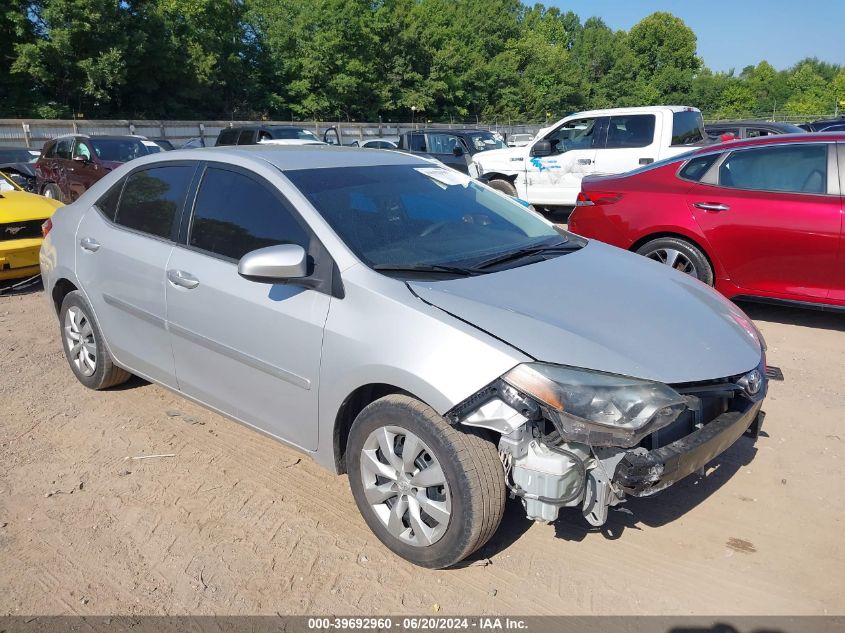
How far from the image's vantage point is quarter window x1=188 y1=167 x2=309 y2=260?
10.8ft

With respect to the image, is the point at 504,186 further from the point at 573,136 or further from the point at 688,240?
the point at 688,240

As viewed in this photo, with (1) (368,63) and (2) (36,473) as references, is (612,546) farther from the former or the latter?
(1) (368,63)

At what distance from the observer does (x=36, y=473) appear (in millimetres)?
3689

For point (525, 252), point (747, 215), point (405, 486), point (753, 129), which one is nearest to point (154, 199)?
point (525, 252)

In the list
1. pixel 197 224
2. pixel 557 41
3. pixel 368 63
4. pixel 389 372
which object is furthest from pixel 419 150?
pixel 557 41

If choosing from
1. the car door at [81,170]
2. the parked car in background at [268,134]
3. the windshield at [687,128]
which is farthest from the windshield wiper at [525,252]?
the parked car in background at [268,134]

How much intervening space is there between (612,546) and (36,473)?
3025 mm

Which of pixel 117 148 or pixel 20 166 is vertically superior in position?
pixel 117 148

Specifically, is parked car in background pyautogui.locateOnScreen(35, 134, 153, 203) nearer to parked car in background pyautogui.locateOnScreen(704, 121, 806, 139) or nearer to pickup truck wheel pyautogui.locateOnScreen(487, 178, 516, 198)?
pickup truck wheel pyautogui.locateOnScreen(487, 178, 516, 198)

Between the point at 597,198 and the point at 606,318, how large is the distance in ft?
13.9

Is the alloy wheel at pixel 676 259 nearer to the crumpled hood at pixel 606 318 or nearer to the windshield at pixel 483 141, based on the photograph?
the crumpled hood at pixel 606 318

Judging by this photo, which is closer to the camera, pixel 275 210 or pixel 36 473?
pixel 275 210

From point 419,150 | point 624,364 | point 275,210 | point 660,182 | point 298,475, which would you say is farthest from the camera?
point 419,150

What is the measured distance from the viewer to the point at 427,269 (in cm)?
309
